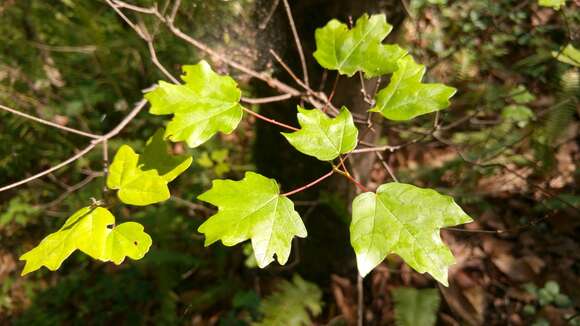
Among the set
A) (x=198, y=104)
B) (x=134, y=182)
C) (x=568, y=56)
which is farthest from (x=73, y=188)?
(x=568, y=56)

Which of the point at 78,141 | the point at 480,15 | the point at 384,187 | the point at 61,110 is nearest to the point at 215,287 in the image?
the point at 78,141

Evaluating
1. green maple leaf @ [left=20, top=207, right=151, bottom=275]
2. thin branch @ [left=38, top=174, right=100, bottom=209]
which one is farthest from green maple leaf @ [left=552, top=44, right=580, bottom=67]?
thin branch @ [left=38, top=174, right=100, bottom=209]

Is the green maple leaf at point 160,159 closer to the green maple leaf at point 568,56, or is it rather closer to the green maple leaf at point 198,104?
the green maple leaf at point 198,104

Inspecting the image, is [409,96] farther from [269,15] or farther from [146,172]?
[269,15]

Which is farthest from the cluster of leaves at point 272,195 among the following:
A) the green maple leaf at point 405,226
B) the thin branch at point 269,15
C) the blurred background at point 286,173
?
the blurred background at point 286,173

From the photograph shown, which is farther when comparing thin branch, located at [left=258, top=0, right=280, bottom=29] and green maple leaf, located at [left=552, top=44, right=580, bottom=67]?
thin branch, located at [left=258, top=0, right=280, bottom=29]

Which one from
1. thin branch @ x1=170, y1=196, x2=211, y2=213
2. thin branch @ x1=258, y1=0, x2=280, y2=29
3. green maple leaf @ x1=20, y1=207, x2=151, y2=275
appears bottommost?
thin branch @ x1=170, y1=196, x2=211, y2=213

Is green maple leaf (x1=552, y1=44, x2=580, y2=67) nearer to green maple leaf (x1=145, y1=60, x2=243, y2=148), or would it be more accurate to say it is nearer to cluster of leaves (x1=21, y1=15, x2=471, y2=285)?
cluster of leaves (x1=21, y1=15, x2=471, y2=285)
